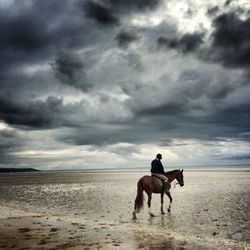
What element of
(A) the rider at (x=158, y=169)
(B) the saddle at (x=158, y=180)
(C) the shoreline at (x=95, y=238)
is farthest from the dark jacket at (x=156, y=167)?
(C) the shoreline at (x=95, y=238)

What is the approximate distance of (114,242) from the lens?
521 inches

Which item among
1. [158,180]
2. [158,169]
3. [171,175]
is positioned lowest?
[158,180]

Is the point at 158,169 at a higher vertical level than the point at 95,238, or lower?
higher

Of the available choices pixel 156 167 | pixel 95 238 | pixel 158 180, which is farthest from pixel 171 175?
pixel 95 238

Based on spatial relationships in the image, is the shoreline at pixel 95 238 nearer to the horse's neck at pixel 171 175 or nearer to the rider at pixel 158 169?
the rider at pixel 158 169

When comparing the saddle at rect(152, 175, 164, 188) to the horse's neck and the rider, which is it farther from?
the horse's neck

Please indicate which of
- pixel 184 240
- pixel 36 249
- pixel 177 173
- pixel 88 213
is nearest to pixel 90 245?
pixel 36 249

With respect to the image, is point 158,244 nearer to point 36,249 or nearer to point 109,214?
point 36,249

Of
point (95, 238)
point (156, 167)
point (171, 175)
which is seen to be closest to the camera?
point (95, 238)

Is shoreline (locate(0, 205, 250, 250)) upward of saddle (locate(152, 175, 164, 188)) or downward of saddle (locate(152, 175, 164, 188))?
downward

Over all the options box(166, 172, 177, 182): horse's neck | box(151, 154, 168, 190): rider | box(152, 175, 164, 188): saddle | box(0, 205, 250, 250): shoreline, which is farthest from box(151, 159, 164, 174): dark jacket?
box(0, 205, 250, 250): shoreline

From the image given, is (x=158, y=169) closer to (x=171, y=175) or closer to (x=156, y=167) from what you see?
(x=156, y=167)

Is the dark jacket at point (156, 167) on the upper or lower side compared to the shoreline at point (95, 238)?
upper

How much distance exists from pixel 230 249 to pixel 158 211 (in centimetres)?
1165
